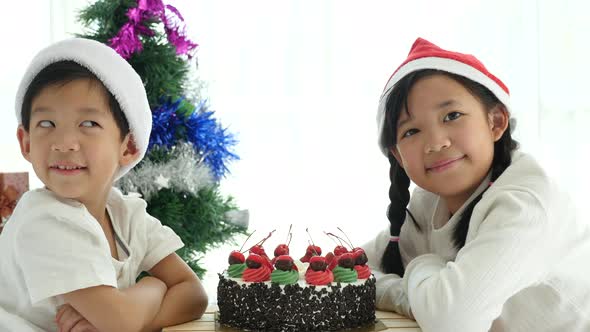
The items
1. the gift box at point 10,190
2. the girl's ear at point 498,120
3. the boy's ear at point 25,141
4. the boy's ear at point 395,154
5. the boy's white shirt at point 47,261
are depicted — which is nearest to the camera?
the boy's white shirt at point 47,261

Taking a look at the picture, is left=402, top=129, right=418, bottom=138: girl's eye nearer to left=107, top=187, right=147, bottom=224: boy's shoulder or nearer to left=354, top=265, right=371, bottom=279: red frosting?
left=354, top=265, right=371, bottom=279: red frosting

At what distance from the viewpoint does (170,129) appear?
Answer: 240 cm

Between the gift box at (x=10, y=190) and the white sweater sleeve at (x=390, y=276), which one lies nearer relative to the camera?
the white sweater sleeve at (x=390, y=276)

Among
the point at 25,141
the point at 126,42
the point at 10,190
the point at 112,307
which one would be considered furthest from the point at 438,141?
the point at 10,190

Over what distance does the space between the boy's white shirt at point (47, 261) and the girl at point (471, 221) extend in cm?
65

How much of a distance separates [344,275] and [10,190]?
1248 mm

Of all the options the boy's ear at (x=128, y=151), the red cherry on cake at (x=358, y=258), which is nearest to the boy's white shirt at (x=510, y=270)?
the red cherry on cake at (x=358, y=258)

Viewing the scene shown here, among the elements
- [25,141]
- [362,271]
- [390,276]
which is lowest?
[390,276]

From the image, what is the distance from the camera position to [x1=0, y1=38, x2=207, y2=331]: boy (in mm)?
1379

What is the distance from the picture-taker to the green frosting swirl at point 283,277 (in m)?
1.44

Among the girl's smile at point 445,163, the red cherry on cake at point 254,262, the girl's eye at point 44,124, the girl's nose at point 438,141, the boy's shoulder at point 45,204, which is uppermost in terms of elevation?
Result: the girl's eye at point 44,124

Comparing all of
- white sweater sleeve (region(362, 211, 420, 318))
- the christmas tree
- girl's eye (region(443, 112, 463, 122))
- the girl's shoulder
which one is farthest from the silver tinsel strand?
the girl's shoulder

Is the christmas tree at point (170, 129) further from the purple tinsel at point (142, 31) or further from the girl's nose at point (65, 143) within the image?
the girl's nose at point (65, 143)

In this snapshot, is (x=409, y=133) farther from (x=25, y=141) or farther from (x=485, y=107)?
(x=25, y=141)
